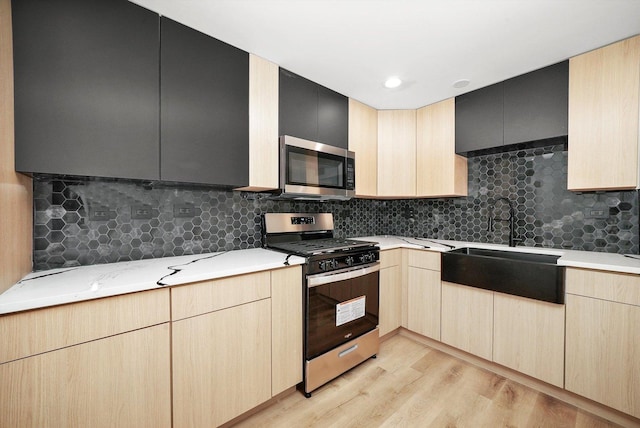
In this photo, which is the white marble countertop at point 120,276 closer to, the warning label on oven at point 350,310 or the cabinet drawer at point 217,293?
the cabinet drawer at point 217,293

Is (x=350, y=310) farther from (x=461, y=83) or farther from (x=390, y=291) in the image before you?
(x=461, y=83)

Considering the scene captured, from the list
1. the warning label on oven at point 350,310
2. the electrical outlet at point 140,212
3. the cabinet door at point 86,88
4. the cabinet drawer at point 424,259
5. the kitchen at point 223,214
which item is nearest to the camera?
the cabinet door at point 86,88

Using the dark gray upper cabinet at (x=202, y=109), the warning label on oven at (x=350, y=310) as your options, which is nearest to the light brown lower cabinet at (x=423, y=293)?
the warning label on oven at (x=350, y=310)

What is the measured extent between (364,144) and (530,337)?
1999 mm

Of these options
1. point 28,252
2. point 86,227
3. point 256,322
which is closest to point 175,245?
point 86,227

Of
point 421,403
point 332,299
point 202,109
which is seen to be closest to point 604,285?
point 421,403

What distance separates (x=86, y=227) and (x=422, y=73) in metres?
2.50

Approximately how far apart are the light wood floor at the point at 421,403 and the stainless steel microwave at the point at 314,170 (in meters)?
1.41

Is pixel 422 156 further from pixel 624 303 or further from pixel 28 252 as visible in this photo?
pixel 28 252

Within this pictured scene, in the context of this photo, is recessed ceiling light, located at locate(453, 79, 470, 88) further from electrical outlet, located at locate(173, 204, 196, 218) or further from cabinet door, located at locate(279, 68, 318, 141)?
electrical outlet, located at locate(173, 204, 196, 218)

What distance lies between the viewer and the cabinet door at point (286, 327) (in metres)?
1.52

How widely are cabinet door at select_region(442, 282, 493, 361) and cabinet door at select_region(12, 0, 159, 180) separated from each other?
2331 millimetres

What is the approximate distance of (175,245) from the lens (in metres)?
1.70

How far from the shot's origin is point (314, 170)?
79.5 inches
